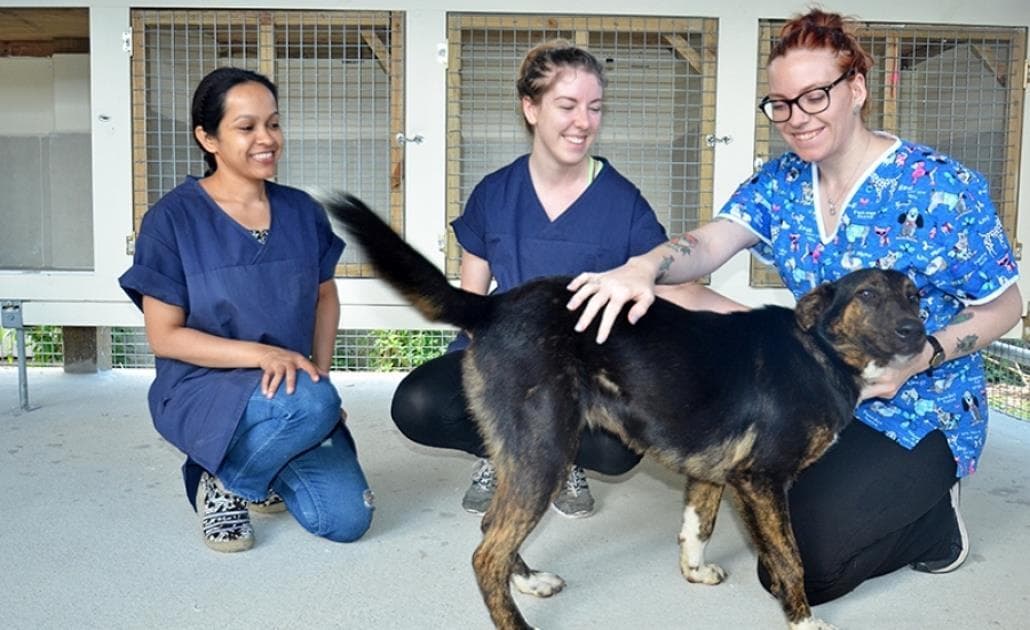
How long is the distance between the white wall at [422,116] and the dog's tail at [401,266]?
1.88 metres

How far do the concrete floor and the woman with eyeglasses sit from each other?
139 millimetres

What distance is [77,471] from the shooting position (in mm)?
2721

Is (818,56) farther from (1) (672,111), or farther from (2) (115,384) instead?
(2) (115,384)

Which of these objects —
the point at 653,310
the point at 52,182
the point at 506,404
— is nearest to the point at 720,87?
the point at 653,310

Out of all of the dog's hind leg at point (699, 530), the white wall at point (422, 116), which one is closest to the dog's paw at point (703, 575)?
the dog's hind leg at point (699, 530)

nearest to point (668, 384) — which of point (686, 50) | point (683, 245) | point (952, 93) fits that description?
point (683, 245)

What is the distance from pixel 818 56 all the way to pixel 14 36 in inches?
150

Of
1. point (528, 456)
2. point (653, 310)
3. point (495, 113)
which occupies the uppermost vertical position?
point (495, 113)

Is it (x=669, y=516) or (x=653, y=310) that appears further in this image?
(x=669, y=516)

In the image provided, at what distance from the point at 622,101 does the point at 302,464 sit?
223cm

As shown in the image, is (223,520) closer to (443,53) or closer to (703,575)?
(703,575)

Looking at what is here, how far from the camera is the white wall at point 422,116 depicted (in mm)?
3438

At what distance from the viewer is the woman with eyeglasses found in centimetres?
186

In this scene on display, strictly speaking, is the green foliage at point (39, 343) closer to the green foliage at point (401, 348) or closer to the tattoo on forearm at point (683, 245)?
the green foliage at point (401, 348)
